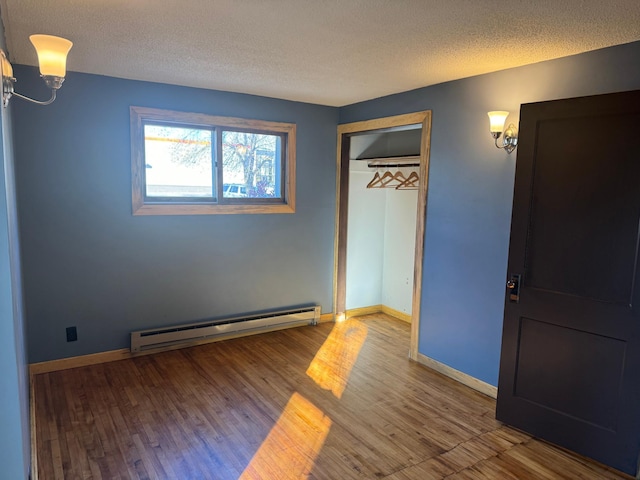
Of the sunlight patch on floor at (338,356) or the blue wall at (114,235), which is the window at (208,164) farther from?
the sunlight patch on floor at (338,356)

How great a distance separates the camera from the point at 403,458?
2.47 meters

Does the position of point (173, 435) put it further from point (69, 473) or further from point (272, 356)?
point (272, 356)

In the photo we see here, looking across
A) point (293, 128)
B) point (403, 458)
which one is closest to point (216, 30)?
point (293, 128)

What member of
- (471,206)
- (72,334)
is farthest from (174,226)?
(471,206)

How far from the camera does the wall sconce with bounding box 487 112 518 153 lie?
2918 mm

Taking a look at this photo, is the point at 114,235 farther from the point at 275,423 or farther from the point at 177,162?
the point at 275,423

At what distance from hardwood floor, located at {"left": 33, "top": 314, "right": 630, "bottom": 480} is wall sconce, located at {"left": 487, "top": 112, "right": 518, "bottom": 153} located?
6.33 feet

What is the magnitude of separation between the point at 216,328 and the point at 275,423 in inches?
62.1

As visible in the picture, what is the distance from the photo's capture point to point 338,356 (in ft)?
13.0

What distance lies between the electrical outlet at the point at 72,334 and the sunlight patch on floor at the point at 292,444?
194 cm

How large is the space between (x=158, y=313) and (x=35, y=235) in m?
1.19

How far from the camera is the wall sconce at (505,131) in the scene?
9.57 feet

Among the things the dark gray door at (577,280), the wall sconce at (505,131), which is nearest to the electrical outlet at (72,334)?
the dark gray door at (577,280)

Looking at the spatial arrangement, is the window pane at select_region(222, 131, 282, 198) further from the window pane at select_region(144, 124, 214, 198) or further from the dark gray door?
the dark gray door
